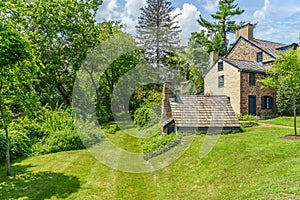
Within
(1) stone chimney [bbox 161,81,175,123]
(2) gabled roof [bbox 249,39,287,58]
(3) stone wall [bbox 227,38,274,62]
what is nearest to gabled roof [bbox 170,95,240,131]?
(1) stone chimney [bbox 161,81,175,123]

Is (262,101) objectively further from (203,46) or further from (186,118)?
(203,46)

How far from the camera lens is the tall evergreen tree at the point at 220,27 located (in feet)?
115

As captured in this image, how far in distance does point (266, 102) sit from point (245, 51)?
7730mm

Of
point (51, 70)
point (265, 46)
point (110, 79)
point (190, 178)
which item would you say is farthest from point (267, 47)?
point (51, 70)

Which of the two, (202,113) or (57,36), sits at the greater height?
(57,36)

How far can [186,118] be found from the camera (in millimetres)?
12570

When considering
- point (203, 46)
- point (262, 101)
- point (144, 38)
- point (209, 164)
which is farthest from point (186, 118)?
point (203, 46)

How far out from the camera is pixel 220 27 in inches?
1403

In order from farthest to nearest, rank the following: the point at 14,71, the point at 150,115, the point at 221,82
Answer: the point at 221,82
the point at 150,115
the point at 14,71

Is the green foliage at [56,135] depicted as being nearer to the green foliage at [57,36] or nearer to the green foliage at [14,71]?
the green foliage at [14,71]

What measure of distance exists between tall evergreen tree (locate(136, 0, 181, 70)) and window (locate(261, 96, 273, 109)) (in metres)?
13.6

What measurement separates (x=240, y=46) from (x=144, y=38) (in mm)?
12539

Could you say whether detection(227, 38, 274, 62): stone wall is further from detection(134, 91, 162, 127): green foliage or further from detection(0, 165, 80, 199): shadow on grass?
detection(0, 165, 80, 199): shadow on grass

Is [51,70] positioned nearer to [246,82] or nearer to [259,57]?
[246,82]
